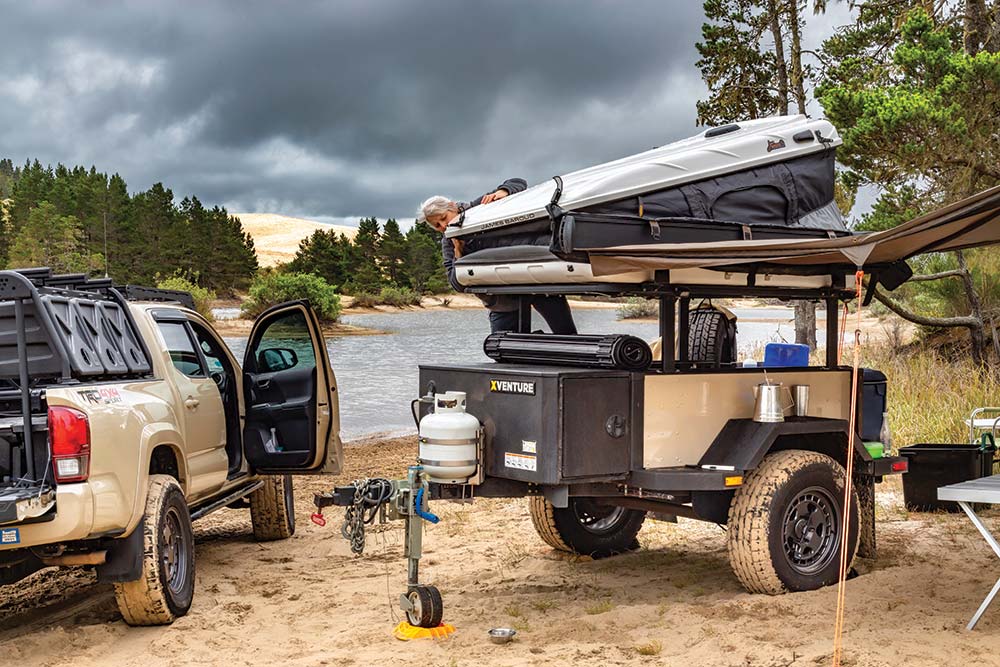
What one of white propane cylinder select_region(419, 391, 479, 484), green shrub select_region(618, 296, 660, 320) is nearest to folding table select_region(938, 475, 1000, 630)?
white propane cylinder select_region(419, 391, 479, 484)

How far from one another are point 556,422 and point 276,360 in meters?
3.47

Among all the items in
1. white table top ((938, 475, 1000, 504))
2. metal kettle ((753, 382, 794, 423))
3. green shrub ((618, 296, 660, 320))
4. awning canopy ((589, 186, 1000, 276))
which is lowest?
white table top ((938, 475, 1000, 504))

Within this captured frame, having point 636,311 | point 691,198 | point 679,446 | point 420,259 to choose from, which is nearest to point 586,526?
point 679,446

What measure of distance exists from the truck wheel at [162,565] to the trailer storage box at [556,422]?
185 centimetres

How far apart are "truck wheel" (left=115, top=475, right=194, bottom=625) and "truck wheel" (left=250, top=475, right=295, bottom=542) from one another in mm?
1992

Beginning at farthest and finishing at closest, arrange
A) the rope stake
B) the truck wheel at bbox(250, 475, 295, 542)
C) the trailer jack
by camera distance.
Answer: the truck wheel at bbox(250, 475, 295, 542)
the trailer jack
the rope stake

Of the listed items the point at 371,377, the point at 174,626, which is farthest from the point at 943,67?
the point at 371,377

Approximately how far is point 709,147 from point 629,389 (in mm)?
1681

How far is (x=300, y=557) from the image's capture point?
313 inches

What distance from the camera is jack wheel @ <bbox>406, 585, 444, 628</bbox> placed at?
5578mm

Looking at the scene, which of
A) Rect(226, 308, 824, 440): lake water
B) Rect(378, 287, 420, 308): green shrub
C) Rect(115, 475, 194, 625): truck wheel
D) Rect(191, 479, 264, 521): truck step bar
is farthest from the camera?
Rect(378, 287, 420, 308): green shrub

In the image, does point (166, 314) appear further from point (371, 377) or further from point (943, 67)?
point (371, 377)

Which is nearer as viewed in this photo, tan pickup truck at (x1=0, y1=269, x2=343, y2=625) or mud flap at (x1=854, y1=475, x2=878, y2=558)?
tan pickup truck at (x1=0, y1=269, x2=343, y2=625)

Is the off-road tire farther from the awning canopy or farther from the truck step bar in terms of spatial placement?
the truck step bar
